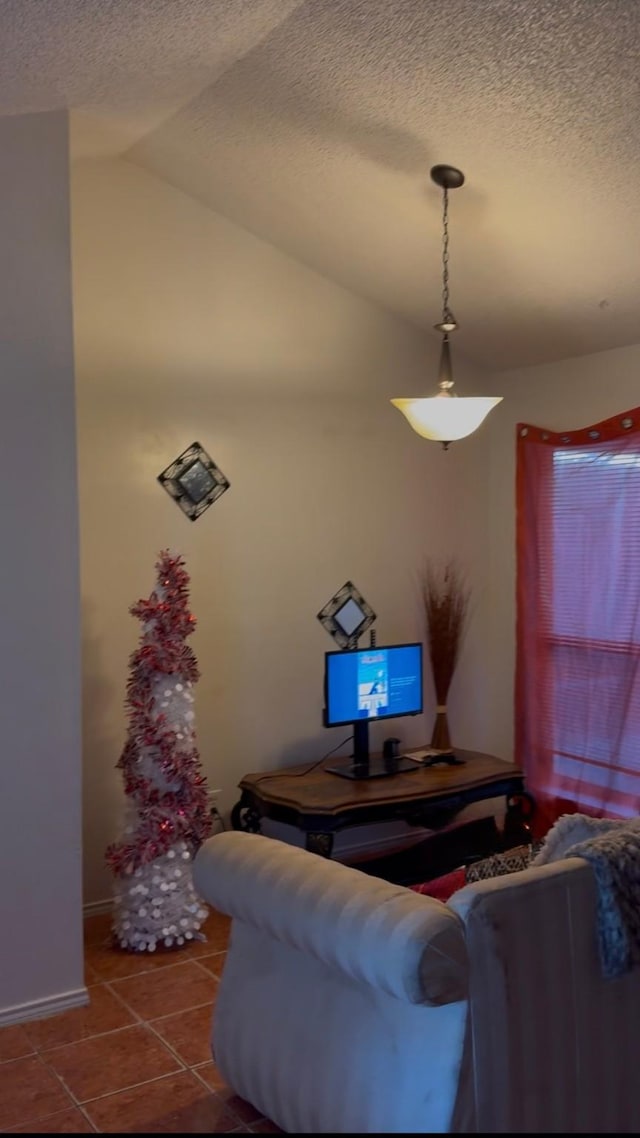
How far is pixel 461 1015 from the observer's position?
86.4 inches

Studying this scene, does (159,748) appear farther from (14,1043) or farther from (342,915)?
(342,915)

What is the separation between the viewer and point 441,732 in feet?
16.1

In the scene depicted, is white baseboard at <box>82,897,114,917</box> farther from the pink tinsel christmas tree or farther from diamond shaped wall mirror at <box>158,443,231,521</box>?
diamond shaped wall mirror at <box>158,443,231,521</box>

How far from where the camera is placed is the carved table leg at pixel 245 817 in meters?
4.37

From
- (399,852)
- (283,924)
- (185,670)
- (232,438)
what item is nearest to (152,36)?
(232,438)

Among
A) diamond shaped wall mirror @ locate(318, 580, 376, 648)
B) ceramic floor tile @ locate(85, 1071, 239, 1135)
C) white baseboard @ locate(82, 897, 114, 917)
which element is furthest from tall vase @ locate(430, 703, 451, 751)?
ceramic floor tile @ locate(85, 1071, 239, 1135)

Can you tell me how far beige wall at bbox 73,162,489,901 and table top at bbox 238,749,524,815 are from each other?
240mm

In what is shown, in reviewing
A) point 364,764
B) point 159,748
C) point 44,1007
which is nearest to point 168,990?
point 44,1007

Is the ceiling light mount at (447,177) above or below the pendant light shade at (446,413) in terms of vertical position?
above

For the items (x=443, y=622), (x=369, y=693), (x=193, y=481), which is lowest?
(x=369, y=693)

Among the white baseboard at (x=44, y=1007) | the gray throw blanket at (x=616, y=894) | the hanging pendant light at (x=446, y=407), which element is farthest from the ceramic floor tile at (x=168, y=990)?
the hanging pendant light at (x=446, y=407)

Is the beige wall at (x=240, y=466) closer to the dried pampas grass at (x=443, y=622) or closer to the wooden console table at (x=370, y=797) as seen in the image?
the dried pampas grass at (x=443, y=622)

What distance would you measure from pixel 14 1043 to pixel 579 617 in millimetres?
2925

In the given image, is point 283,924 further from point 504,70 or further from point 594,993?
point 504,70
